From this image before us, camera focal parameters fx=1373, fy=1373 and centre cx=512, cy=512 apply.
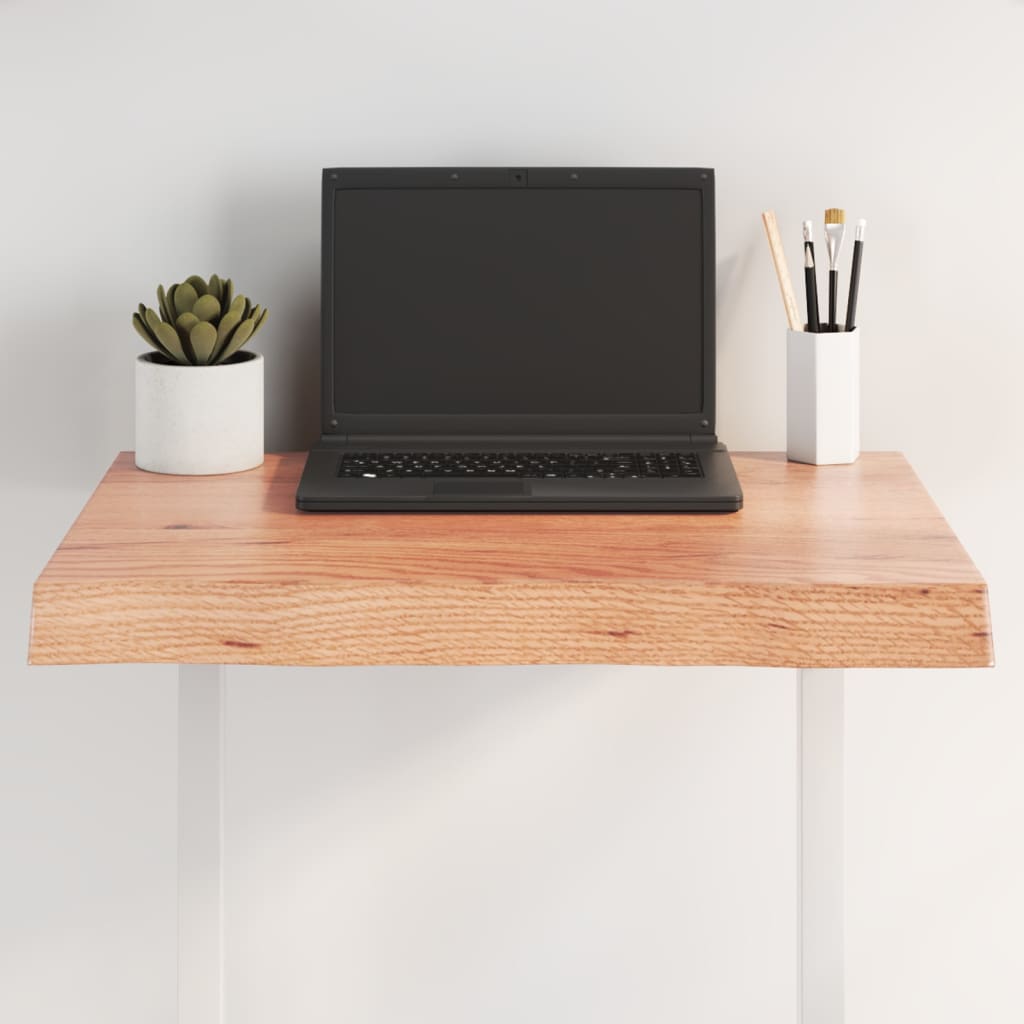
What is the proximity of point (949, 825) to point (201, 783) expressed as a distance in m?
0.75

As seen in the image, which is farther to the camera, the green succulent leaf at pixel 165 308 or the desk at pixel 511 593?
the green succulent leaf at pixel 165 308

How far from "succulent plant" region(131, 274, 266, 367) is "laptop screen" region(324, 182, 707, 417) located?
8 centimetres

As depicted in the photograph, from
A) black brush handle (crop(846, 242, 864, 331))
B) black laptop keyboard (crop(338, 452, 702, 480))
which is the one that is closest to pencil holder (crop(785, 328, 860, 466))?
black brush handle (crop(846, 242, 864, 331))

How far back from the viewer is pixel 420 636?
905mm

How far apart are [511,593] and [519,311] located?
0.37 metres

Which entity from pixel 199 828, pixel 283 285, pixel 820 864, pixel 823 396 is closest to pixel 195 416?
pixel 283 285

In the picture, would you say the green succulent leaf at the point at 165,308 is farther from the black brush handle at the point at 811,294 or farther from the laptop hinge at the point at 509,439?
the black brush handle at the point at 811,294

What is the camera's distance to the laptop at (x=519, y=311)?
3.87 feet

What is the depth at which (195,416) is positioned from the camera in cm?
114

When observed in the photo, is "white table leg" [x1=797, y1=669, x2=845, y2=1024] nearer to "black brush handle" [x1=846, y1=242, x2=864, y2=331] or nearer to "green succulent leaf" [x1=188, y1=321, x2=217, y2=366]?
"black brush handle" [x1=846, y1=242, x2=864, y2=331]

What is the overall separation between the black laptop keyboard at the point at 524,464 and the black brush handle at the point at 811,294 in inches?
6.4

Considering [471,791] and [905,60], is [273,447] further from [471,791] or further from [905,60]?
[905,60]

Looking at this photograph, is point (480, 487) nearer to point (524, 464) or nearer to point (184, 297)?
point (524, 464)

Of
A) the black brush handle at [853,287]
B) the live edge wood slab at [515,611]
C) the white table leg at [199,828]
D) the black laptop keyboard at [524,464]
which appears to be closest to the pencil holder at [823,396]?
the black brush handle at [853,287]
